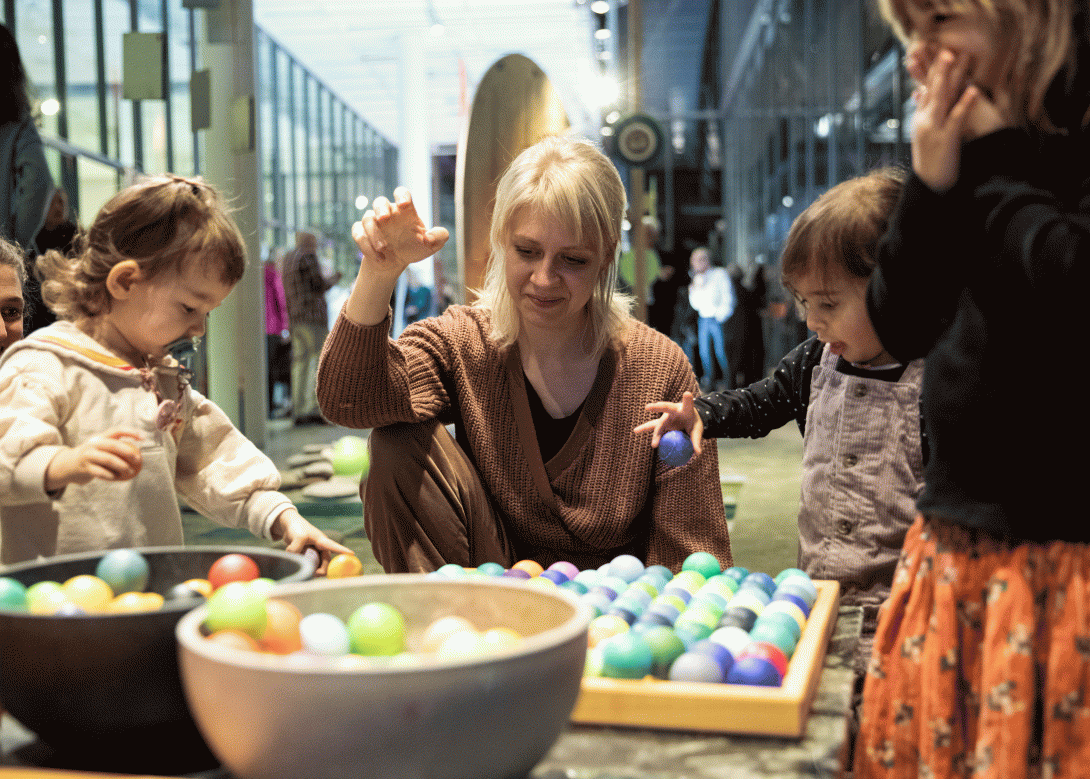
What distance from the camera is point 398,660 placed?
0.62 m

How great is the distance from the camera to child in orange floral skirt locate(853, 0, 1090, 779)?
958mm

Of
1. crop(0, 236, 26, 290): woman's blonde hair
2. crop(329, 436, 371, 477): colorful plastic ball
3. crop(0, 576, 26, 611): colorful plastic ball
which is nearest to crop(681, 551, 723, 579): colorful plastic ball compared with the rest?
crop(0, 576, 26, 611): colorful plastic ball

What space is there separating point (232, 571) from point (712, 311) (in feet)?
28.9

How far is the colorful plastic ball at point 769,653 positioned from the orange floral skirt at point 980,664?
0.63 ft

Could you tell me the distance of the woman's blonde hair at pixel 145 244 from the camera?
4.86 ft

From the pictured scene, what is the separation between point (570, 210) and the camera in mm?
1836

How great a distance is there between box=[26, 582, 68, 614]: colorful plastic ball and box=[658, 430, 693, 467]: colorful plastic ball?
975 millimetres

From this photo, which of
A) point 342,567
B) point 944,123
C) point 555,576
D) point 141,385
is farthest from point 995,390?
point 141,385

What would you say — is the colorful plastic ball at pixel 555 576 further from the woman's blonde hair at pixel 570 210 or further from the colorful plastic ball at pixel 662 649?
the woman's blonde hair at pixel 570 210

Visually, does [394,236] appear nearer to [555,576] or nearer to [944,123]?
[555,576]

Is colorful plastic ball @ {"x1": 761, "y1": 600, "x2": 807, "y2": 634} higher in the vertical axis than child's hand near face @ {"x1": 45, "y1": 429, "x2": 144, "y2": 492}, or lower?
lower

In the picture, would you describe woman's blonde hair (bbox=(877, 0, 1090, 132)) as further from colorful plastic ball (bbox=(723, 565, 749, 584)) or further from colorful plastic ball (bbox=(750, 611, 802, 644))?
colorful plastic ball (bbox=(723, 565, 749, 584))

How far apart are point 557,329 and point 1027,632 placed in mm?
1190

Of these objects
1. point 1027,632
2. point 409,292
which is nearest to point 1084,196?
point 1027,632
